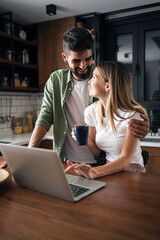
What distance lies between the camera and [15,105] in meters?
3.64

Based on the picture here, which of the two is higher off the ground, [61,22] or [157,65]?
[61,22]

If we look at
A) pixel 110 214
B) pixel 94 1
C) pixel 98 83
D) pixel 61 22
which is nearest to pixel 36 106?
pixel 61 22

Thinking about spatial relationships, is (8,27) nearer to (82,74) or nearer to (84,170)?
(82,74)

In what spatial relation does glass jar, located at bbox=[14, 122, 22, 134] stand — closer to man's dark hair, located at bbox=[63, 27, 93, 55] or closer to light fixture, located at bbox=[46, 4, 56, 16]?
light fixture, located at bbox=[46, 4, 56, 16]

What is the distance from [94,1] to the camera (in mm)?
2838

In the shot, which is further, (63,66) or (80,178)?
(63,66)

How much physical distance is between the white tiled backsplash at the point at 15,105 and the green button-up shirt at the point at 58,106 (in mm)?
1679

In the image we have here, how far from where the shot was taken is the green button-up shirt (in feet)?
6.10

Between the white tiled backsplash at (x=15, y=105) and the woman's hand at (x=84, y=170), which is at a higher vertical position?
the white tiled backsplash at (x=15, y=105)

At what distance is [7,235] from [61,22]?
3.21 meters

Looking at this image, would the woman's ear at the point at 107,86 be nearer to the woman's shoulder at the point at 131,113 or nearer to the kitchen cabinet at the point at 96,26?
the woman's shoulder at the point at 131,113

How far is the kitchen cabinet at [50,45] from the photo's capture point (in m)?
3.39

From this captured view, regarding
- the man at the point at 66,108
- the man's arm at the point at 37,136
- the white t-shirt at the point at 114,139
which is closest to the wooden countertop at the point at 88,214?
the white t-shirt at the point at 114,139

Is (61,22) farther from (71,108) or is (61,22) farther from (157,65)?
(71,108)
